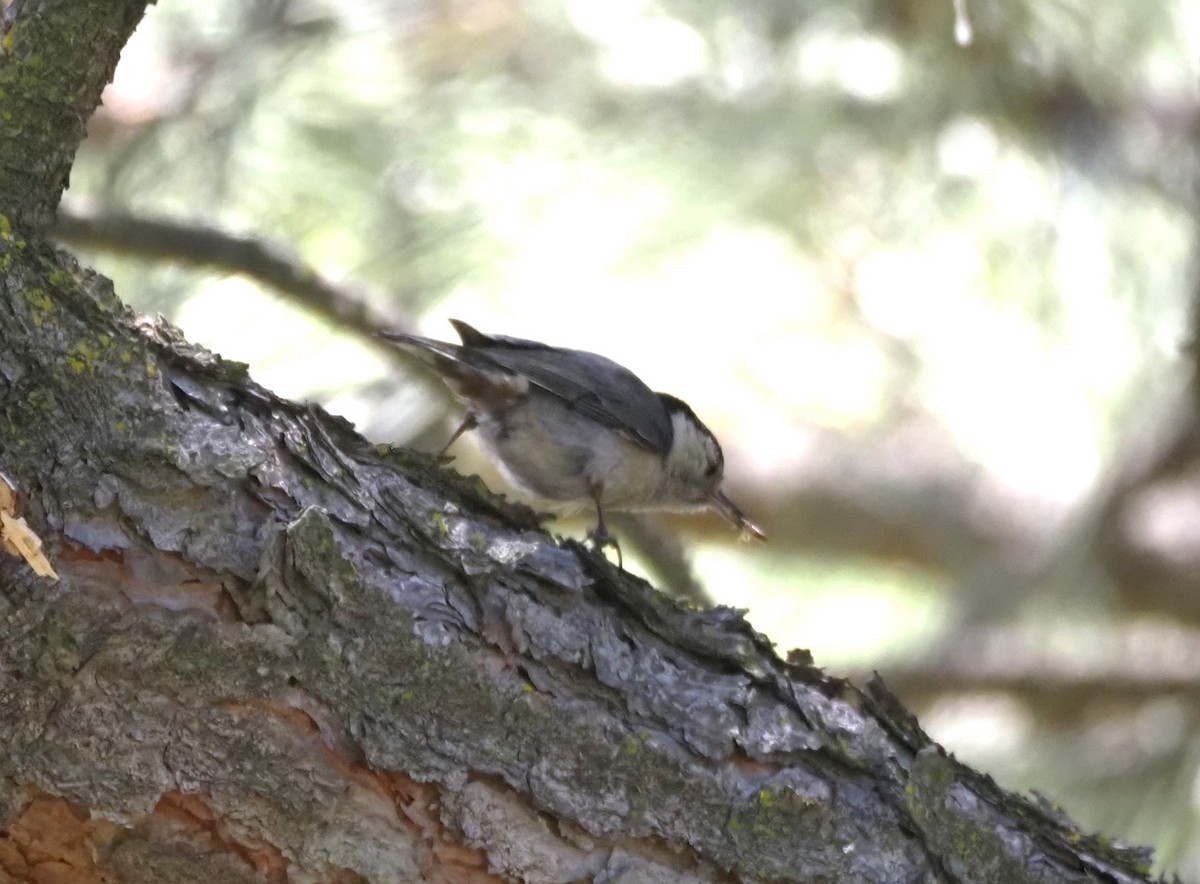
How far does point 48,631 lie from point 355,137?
1.57m

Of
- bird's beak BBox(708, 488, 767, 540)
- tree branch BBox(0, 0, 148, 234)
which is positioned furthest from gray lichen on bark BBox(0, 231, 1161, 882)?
bird's beak BBox(708, 488, 767, 540)

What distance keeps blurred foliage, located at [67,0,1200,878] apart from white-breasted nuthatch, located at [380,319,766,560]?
281 mm

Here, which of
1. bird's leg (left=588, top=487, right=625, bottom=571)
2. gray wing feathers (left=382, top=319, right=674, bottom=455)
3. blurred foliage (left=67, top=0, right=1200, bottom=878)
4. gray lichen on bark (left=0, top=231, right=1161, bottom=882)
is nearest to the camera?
gray lichen on bark (left=0, top=231, right=1161, bottom=882)

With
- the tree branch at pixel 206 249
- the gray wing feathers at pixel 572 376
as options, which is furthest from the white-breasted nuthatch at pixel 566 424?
the tree branch at pixel 206 249

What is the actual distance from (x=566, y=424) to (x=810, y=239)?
927 millimetres

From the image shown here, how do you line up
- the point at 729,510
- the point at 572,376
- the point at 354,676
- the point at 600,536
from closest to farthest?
the point at 354,676
the point at 600,536
the point at 572,376
the point at 729,510

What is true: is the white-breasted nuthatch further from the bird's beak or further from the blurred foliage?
the blurred foliage

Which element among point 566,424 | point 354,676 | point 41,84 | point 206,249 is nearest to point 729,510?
point 566,424

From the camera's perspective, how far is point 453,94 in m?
2.62

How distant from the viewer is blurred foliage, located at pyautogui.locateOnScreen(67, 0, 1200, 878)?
2.47 meters

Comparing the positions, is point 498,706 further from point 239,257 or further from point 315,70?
point 315,70

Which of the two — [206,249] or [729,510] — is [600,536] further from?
[206,249]

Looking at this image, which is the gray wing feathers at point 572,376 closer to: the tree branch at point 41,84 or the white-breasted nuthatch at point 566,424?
the white-breasted nuthatch at point 566,424

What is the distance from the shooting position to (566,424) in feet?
7.66
